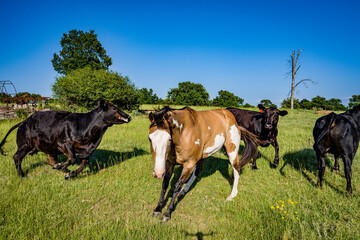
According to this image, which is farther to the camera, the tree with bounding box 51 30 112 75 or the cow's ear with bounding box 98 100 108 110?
the tree with bounding box 51 30 112 75

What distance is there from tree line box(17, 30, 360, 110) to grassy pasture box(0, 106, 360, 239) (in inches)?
531

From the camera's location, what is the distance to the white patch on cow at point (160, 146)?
2816mm

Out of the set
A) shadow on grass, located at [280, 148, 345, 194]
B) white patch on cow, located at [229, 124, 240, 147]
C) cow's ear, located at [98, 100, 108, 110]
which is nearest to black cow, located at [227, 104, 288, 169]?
shadow on grass, located at [280, 148, 345, 194]

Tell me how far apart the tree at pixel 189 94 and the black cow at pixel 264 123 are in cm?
7819

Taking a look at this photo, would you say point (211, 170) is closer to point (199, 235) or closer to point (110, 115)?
point (199, 235)

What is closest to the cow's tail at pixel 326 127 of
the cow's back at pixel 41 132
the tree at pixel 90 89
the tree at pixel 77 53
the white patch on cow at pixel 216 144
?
the white patch on cow at pixel 216 144

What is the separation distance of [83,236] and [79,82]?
18811 millimetres

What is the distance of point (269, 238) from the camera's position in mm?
2924

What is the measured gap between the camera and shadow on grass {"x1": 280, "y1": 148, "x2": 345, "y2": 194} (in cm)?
529

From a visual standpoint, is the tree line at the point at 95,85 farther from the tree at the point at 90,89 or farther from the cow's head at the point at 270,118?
the cow's head at the point at 270,118

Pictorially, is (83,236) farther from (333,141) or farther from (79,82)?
(79,82)

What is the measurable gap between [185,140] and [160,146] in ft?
2.30

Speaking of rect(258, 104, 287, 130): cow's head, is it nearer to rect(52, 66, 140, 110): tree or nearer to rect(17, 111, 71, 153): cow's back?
rect(17, 111, 71, 153): cow's back

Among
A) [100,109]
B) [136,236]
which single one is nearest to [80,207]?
[136,236]
